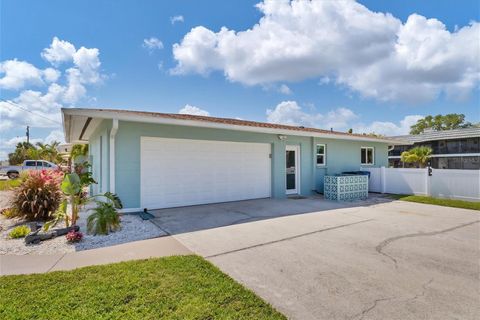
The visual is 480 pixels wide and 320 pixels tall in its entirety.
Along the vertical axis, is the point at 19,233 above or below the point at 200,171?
below

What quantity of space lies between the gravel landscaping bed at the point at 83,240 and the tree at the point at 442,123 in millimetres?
57325

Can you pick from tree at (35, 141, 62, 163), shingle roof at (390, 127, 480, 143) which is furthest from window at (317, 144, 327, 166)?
tree at (35, 141, 62, 163)

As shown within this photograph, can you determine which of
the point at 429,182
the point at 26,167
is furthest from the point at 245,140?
the point at 26,167

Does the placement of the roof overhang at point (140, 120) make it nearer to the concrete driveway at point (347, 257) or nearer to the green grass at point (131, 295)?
the concrete driveway at point (347, 257)

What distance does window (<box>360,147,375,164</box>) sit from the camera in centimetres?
1554

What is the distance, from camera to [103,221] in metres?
5.65

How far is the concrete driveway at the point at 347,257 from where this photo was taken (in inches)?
113

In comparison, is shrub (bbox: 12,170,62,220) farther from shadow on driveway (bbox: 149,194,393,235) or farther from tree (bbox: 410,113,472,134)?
tree (bbox: 410,113,472,134)

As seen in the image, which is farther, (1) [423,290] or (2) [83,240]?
(2) [83,240]

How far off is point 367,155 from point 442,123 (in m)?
48.3

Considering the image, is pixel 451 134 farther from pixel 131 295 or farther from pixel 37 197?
pixel 37 197

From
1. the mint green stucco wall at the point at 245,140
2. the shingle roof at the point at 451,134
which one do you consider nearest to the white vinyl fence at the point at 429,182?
the mint green stucco wall at the point at 245,140

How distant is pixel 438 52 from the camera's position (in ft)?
39.7

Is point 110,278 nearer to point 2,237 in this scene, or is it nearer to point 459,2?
point 2,237
